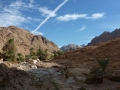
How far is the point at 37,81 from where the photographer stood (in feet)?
40.9

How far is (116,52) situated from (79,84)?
11.5 meters

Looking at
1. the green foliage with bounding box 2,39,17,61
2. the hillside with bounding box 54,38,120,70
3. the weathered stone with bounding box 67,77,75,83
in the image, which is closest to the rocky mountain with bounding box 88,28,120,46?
the green foliage with bounding box 2,39,17,61

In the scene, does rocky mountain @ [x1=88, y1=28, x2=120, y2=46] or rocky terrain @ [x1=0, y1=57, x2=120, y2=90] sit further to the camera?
rocky mountain @ [x1=88, y1=28, x2=120, y2=46]

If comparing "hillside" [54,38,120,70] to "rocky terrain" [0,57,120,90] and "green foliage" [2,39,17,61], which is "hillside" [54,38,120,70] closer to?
"rocky terrain" [0,57,120,90]

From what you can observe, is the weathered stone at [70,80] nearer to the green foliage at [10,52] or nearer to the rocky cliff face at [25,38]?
the green foliage at [10,52]

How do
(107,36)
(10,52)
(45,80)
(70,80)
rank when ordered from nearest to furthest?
(45,80), (70,80), (10,52), (107,36)

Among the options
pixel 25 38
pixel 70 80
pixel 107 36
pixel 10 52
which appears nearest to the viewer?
pixel 70 80

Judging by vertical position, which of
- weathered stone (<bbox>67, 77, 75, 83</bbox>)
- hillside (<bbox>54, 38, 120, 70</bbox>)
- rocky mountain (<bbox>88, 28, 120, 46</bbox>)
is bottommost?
weathered stone (<bbox>67, 77, 75, 83</bbox>)

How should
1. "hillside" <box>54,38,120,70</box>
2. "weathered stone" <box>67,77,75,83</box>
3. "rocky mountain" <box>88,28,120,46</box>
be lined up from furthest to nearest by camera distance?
"rocky mountain" <box>88,28,120,46</box>, "hillside" <box>54,38,120,70</box>, "weathered stone" <box>67,77,75,83</box>

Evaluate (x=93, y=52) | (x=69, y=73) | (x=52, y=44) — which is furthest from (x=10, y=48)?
(x=52, y=44)

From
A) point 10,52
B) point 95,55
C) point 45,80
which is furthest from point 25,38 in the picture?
point 45,80

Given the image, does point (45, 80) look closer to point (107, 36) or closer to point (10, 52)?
point (10, 52)

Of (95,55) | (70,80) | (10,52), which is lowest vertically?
(70,80)

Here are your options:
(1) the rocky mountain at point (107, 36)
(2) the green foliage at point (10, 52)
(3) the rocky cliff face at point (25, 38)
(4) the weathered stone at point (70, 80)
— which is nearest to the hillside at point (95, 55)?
(4) the weathered stone at point (70, 80)
